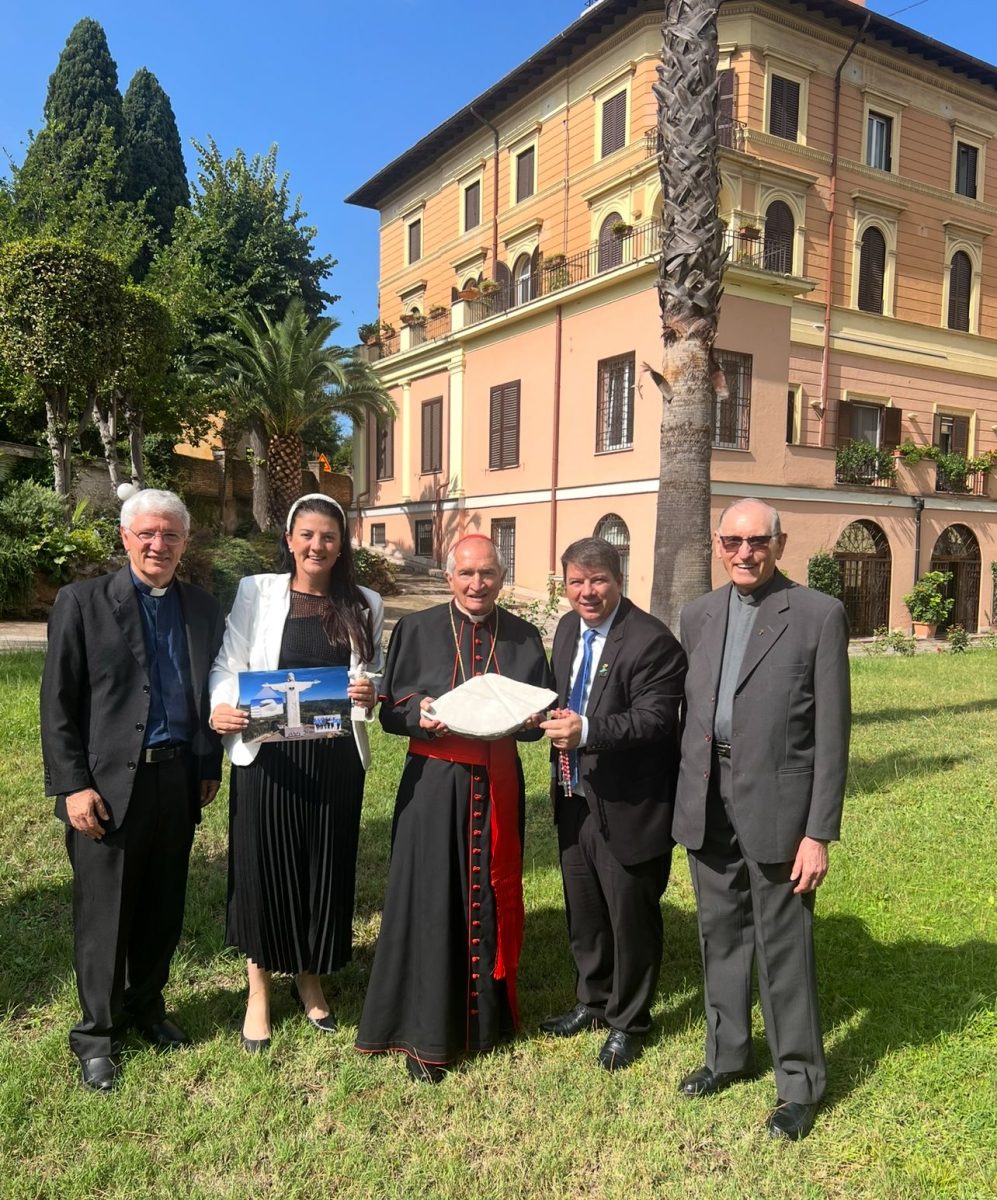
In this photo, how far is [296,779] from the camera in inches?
135

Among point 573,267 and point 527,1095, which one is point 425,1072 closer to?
point 527,1095

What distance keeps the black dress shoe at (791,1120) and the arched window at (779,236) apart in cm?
2141

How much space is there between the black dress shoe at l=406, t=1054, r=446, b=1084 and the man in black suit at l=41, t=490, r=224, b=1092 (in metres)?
0.98

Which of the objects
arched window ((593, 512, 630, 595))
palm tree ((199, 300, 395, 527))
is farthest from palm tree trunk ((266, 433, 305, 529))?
arched window ((593, 512, 630, 595))

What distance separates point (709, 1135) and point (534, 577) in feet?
62.4

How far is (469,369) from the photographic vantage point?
79.6 feet

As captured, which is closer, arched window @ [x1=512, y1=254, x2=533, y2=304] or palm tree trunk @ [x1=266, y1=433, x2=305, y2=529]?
palm tree trunk @ [x1=266, y1=433, x2=305, y2=529]

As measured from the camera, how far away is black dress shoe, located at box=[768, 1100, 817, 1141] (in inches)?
119

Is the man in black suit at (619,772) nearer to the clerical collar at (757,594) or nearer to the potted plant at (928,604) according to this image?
the clerical collar at (757,594)

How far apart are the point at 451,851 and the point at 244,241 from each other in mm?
27278

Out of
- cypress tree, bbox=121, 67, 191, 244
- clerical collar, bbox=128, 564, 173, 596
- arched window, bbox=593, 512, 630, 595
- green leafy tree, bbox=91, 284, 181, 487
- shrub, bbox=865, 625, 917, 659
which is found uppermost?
cypress tree, bbox=121, 67, 191, 244

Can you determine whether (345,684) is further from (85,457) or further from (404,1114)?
(85,457)

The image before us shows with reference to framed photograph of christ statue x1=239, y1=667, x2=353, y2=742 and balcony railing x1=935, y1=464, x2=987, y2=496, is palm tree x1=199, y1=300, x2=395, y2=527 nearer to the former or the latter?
balcony railing x1=935, y1=464, x2=987, y2=496

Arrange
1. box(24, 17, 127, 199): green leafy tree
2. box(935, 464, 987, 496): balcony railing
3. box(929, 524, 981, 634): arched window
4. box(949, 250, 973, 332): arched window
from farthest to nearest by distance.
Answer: box(24, 17, 127, 199): green leafy tree → box(949, 250, 973, 332): arched window → box(929, 524, 981, 634): arched window → box(935, 464, 987, 496): balcony railing
